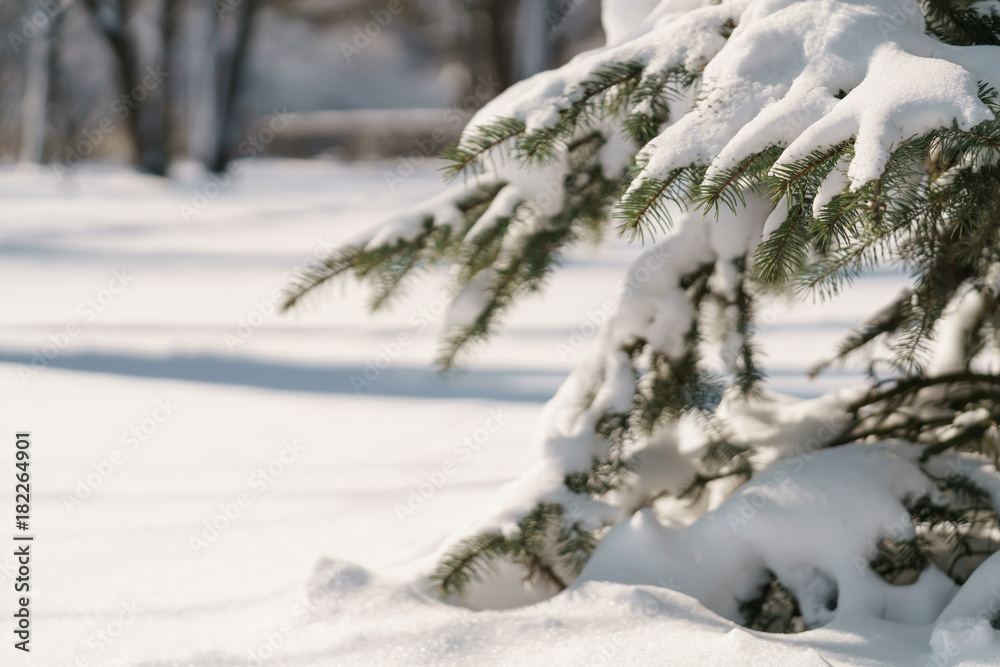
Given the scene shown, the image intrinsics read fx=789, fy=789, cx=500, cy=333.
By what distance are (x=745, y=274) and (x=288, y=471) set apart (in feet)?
4.68

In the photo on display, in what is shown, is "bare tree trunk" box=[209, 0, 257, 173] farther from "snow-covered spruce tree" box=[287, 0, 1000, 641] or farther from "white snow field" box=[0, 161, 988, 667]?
"snow-covered spruce tree" box=[287, 0, 1000, 641]

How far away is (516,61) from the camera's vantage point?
11852 mm

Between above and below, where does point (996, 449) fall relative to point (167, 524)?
above

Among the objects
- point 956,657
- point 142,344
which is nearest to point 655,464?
point 956,657

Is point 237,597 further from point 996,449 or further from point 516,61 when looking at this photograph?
point 516,61

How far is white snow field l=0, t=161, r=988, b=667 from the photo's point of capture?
1.26m

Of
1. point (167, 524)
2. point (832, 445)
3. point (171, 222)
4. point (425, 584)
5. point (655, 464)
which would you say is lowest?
point (171, 222)

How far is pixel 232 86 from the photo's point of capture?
10.5 meters

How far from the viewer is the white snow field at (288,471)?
1262 millimetres

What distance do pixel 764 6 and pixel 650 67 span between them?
7.3 inches

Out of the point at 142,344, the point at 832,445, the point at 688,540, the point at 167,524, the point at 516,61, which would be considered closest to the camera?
the point at 688,540

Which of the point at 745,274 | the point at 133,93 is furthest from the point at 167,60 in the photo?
the point at 745,274

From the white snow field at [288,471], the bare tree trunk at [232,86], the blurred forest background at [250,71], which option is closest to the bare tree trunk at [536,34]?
the blurred forest background at [250,71]

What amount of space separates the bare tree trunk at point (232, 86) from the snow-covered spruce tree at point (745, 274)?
9.60 meters
